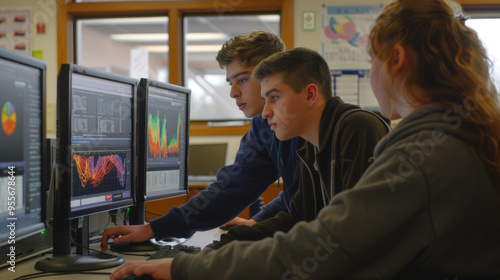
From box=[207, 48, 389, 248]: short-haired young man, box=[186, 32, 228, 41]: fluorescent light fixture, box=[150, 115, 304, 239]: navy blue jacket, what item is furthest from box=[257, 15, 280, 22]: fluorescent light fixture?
box=[207, 48, 389, 248]: short-haired young man

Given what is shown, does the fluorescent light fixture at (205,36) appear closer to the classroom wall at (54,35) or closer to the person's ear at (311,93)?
the classroom wall at (54,35)

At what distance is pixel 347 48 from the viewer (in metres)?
3.52

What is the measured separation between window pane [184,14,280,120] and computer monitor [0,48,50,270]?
267 centimetres

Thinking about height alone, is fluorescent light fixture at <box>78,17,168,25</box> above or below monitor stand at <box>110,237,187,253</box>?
above

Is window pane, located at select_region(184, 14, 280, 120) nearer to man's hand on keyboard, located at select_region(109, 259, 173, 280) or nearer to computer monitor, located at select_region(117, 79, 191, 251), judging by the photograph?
computer monitor, located at select_region(117, 79, 191, 251)

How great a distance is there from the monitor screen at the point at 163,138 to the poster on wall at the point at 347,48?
199 centimetres

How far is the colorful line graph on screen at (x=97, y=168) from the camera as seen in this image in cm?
119

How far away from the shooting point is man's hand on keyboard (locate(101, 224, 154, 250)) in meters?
1.35

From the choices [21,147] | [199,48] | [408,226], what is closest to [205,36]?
[199,48]

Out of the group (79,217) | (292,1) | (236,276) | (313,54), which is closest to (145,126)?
(79,217)

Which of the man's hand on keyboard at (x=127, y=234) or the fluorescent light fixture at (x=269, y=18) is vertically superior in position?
the fluorescent light fixture at (x=269, y=18)

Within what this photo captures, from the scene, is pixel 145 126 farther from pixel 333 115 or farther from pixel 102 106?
pixel 333 115

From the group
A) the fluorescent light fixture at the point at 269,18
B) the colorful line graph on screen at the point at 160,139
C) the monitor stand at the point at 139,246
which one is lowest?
the monitor stand at the point at 139,246

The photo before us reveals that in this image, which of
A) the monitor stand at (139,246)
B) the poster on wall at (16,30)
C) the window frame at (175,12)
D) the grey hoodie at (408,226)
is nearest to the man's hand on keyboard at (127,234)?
the monitor stand at (139,246)
